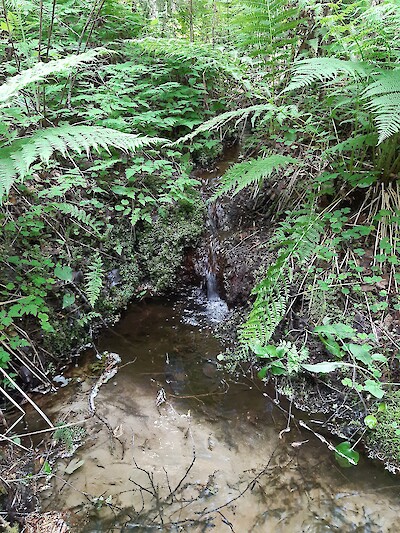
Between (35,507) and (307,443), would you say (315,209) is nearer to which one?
(307,443)

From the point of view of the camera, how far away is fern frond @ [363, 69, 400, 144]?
1.92 m

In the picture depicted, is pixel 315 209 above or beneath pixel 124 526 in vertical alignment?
above

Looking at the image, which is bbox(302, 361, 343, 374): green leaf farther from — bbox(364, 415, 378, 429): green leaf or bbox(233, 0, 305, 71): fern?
bbox(233, 0, 305, 71): fern

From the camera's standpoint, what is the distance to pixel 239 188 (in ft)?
9.01

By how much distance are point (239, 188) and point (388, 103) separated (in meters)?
1.08

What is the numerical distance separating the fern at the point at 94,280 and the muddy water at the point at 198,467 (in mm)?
558

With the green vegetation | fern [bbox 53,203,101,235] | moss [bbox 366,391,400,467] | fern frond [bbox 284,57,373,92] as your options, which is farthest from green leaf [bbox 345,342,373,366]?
fern [bbox 53,203,101,235]

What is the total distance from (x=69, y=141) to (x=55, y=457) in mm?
1835

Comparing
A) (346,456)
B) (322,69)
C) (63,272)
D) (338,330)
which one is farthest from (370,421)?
(63,272)

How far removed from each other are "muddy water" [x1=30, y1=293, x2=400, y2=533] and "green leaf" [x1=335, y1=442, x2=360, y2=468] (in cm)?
5

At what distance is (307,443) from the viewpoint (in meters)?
2.31

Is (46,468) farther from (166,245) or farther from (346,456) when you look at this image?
(166,245)

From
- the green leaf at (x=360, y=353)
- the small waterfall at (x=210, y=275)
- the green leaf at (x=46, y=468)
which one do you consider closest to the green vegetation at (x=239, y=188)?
the green leaf at (x=360, y=353)

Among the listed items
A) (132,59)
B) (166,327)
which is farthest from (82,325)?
(132,59)
